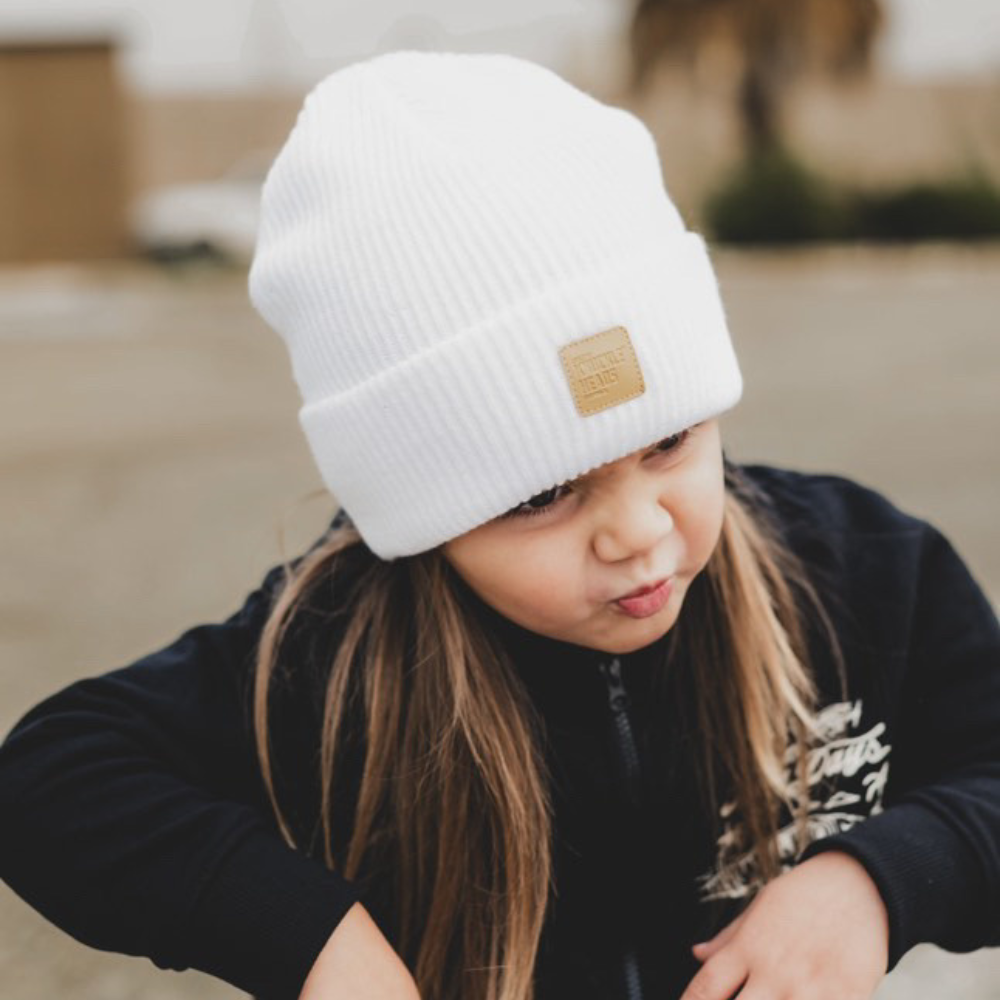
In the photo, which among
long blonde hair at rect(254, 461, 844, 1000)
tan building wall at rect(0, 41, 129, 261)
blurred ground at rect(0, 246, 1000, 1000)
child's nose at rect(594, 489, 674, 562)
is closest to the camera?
child's nose at rect(594, 489, 674, 562)

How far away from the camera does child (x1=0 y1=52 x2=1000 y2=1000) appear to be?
1.27 meters

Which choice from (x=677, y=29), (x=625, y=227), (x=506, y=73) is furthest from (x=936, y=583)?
(x=677, y=29)

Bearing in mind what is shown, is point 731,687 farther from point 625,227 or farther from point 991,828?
point 625,227

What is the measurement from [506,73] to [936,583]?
0.65 meters

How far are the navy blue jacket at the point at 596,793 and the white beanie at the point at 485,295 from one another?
231mm

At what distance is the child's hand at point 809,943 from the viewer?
49.5 inches

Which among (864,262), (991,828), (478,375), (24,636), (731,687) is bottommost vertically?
(864,262)

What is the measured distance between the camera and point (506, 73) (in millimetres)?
1376

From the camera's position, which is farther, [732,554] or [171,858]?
[732,554]

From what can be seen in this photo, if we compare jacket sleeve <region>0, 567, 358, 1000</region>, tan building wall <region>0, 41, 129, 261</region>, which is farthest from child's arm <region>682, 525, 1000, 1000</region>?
tan building wall <region>0, 41, 129, 261</region>

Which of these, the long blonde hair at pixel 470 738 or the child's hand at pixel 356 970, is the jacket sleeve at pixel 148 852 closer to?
the child's hand at pixel 356 970

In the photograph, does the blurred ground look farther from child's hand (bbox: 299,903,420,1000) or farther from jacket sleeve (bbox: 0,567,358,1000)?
child's hand (bbox: 299,903,420,1000)

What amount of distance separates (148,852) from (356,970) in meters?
0.20

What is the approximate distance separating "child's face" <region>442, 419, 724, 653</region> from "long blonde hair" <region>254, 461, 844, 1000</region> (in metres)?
0.12
